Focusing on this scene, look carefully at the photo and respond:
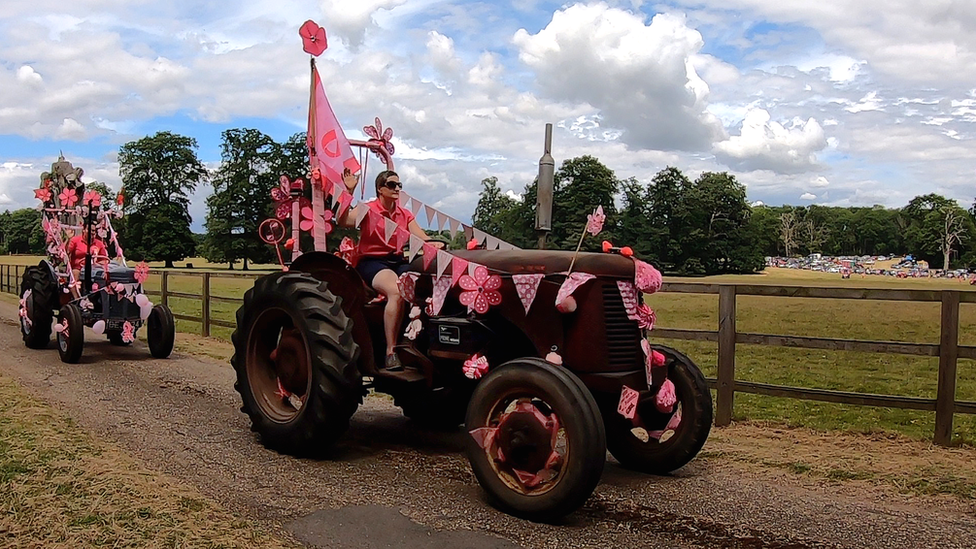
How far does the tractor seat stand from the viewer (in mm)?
10439

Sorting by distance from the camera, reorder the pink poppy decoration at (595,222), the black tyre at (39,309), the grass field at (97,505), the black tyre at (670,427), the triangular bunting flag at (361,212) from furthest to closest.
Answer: the black tyre at (39,309) → the triangular bunting flag at (361,212) → the black tyre at (670,427) → the pink poppy decoration at (595,222) → the grass field at (97,505)

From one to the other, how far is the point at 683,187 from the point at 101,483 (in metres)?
36.0

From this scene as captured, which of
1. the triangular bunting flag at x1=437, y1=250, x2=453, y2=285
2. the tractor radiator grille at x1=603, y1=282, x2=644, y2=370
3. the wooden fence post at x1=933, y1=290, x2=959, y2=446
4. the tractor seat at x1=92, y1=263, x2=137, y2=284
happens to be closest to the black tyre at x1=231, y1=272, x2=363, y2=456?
the triangular bunting flag at x1=437, y1=250, x2=453, y2=285

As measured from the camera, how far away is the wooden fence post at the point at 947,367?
19.4 ft

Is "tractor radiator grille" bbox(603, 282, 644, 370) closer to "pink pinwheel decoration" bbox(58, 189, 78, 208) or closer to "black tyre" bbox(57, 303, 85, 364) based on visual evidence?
"black tyre" bbox(57, 303, 85, 364)

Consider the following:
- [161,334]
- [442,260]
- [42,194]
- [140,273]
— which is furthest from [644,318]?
[42,194]

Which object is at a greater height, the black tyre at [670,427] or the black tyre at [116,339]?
the black tyre at [670,427]

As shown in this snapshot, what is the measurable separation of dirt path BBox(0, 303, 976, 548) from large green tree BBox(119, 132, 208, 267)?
53.9 meters

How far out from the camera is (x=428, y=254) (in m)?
5.13

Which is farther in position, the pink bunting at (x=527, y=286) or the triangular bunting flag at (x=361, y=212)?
the triangular bunting flag at (x=361, y=212)

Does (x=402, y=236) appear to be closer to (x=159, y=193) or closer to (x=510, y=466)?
(x=510, y=466)

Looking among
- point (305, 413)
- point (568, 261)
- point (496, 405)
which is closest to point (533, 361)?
point (496, 405)

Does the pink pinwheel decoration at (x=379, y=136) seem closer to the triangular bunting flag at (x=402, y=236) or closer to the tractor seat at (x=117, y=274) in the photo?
the triangular bunting flag at (x=402, y=236)

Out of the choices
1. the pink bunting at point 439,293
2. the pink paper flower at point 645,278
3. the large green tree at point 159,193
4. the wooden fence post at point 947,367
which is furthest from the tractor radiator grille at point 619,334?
the large green tree at point 159,193
